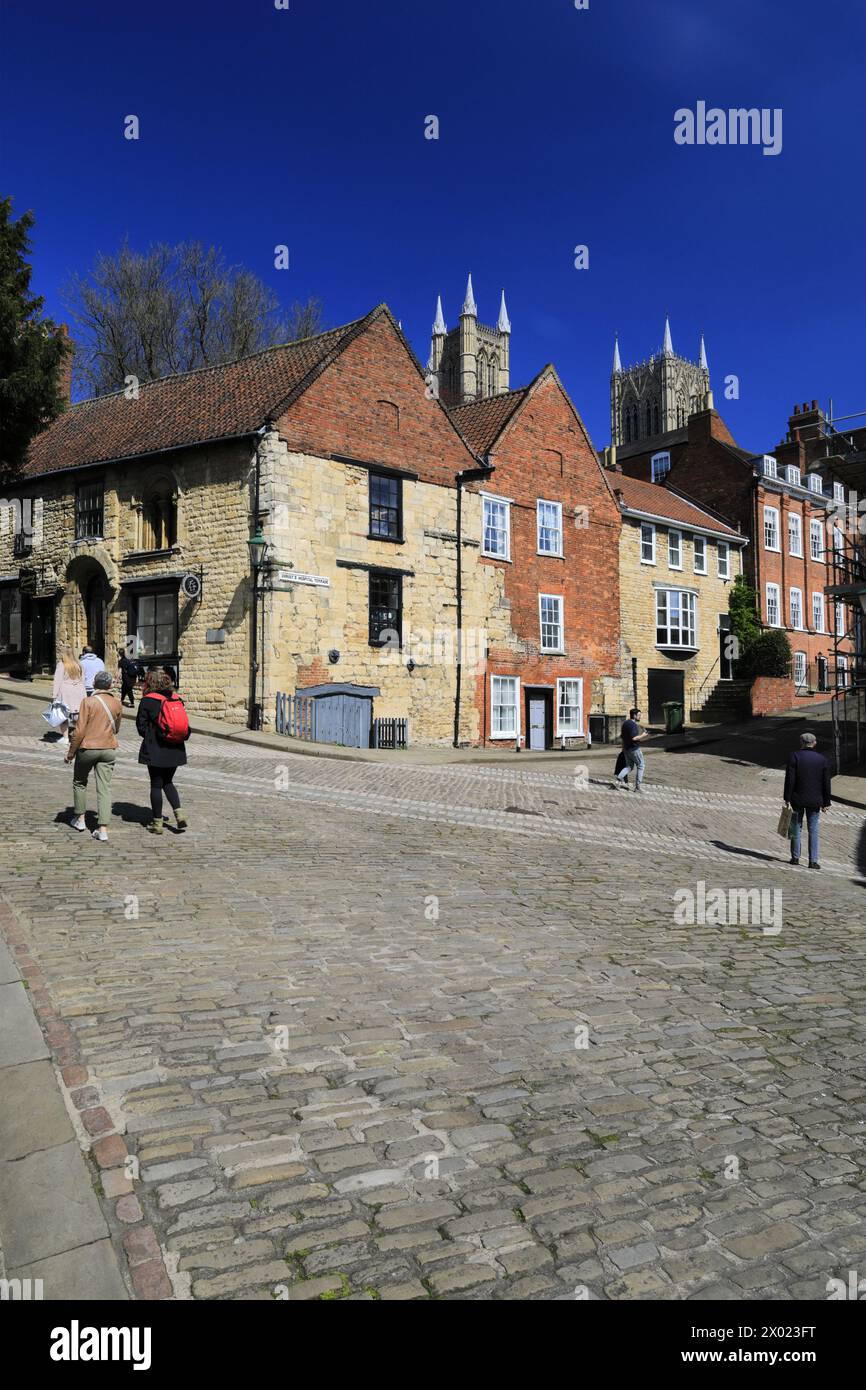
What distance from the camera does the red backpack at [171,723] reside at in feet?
32.1

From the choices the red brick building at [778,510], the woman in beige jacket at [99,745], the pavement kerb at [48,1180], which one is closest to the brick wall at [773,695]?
the red brick building at [778,510]

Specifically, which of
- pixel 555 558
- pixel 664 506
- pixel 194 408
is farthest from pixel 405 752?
pixel 664 506

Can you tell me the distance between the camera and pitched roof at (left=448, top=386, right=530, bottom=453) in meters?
29.0

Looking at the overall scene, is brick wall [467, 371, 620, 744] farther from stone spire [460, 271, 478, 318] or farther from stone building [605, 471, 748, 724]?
stone spire [460, 271, 478, 318]

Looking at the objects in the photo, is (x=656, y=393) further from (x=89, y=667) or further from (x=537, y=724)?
(x=89, y=667)

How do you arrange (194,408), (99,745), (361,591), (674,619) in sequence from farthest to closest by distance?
(674,619) → (194,408) → (361,591) → (99,745)

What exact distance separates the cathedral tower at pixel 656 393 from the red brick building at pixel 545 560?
59.3 meters

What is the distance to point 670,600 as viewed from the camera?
1441 inches

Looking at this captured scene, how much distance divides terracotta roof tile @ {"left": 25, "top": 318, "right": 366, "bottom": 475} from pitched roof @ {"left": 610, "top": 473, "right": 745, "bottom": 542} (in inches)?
583

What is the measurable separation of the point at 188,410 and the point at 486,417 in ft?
32.8

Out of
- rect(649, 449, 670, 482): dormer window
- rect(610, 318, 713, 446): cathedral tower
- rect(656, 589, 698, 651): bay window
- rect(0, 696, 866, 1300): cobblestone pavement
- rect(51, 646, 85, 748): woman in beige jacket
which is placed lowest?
rect(0, 696, 866, 1300): cobblestone pavement

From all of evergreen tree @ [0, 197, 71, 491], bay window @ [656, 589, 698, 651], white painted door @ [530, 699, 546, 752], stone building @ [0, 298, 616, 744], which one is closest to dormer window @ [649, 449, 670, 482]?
→ bay window @ [656, 589, 698, 651]

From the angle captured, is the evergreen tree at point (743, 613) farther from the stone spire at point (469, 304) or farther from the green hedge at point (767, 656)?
the stone spire at point (469, 304)
